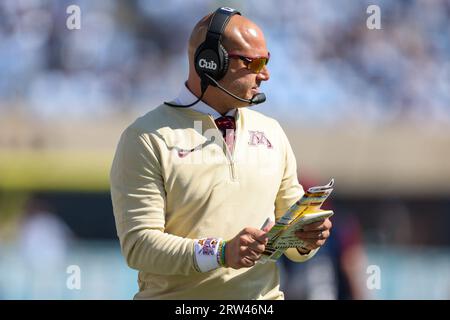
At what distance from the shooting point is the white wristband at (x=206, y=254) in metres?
3.06

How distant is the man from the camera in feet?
10.3

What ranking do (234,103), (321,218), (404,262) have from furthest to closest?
(404,262) → (234,103) → (321,218)

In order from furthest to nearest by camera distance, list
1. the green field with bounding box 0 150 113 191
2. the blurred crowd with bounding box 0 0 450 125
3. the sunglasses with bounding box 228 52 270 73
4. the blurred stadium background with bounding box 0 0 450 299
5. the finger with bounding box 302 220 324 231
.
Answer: the blurred crowd with bounding box 0 0 450 125
the green field with bounding box 0 150 113 191
the blurred stadium background with bounding box 0 0 450 299
the sunglasses with bounding box 228 52 270 73
the finger with bounding box 302 220 324 231

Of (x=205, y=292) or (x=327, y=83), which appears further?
(x=327, y=83)

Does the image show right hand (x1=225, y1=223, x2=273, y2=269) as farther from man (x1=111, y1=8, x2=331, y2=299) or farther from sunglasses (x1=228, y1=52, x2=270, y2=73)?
sunglasses (x1=228, y1=52, x2=270, y2=73)

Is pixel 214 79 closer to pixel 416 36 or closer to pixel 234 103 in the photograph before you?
pixel 234 103

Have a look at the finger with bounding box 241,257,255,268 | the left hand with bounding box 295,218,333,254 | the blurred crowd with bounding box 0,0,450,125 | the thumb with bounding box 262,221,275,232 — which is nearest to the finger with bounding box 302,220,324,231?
the left hand with bounding box 295,218,333,254

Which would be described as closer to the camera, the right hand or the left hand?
the right hand

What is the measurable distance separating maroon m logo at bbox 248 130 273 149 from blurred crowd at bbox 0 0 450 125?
7.32m

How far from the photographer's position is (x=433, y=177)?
35.4ft

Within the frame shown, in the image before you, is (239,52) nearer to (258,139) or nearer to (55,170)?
(258,139)

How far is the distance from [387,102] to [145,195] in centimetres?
805
